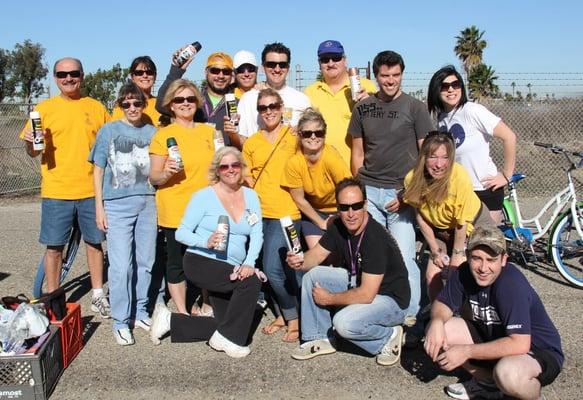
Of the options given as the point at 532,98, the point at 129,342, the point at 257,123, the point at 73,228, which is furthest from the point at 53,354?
the point at 532,98

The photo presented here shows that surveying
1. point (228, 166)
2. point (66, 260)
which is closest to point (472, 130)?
point (228, 166)

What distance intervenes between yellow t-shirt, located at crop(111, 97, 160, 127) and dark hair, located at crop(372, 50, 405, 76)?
192 centimetres

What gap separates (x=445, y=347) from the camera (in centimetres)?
321

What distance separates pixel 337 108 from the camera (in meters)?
4.79

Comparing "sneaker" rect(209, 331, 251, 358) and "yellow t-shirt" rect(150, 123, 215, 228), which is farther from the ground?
"yellow t-shirt" rect(150, 123, 215, 228)

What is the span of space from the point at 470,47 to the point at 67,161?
45121 mm

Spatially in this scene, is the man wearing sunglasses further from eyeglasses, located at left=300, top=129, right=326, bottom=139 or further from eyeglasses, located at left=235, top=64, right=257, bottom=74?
eyeglasses, located at left=300, top=129, right=326, bottom=139

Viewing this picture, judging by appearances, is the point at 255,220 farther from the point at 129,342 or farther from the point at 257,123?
the point at 129,342

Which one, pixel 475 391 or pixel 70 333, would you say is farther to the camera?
pixel 70 333

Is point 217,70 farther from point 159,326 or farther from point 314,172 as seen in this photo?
point 159,326

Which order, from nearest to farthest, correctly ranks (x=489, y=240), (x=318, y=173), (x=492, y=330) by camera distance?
(x=489, y=240) → (x=492, y=330) → (x=318, y=173)

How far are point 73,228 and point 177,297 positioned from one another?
1.18 m

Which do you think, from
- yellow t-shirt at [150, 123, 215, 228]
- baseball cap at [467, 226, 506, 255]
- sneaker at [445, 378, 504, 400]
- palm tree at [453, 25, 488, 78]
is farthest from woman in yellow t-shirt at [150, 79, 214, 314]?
palm tree at [453, 25, 488, 78]

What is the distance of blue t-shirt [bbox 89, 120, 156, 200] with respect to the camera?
13.9 feet
